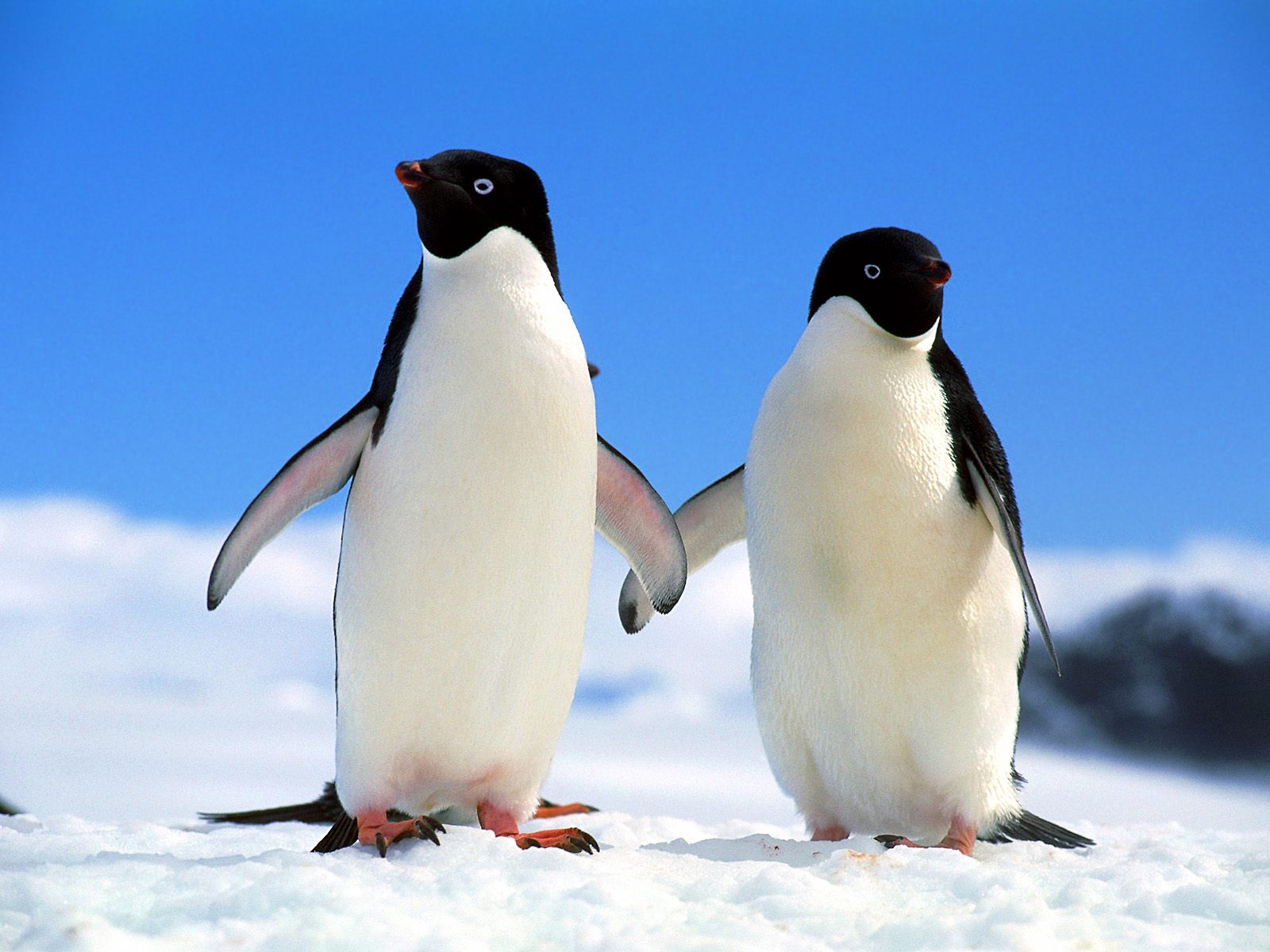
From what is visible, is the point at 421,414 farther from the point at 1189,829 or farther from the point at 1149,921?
the point at 1189,829

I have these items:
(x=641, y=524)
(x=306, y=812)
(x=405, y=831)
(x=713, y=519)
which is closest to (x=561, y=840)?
(x=405, y=831)

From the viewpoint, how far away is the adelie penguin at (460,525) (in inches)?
77.4

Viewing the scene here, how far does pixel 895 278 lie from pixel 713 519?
756mm

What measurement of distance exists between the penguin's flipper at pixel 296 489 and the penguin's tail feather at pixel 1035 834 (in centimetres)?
146

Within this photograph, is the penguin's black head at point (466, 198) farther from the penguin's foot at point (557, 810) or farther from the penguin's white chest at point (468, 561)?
the penguin's foot at point (557, 810)

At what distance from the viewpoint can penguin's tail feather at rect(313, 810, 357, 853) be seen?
2.10 metres

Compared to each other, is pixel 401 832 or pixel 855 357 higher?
pixel 855 357

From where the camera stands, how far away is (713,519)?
2818 mm

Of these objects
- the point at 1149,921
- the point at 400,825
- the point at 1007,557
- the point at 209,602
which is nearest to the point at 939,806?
the point at 1007,557

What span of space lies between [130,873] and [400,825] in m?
0.41

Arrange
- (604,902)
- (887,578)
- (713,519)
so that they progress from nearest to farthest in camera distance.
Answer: (604,902), (887,578), (713,519)

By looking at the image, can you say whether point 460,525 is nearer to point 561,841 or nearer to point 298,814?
point 561,841

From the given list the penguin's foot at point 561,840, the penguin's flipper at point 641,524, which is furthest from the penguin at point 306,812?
the penguin's foot at point 561,840

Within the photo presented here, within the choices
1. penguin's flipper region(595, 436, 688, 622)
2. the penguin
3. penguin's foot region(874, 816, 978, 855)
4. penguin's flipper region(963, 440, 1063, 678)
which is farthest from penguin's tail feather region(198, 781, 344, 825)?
penguin's flipper region(963, 440, 1063, 678)
